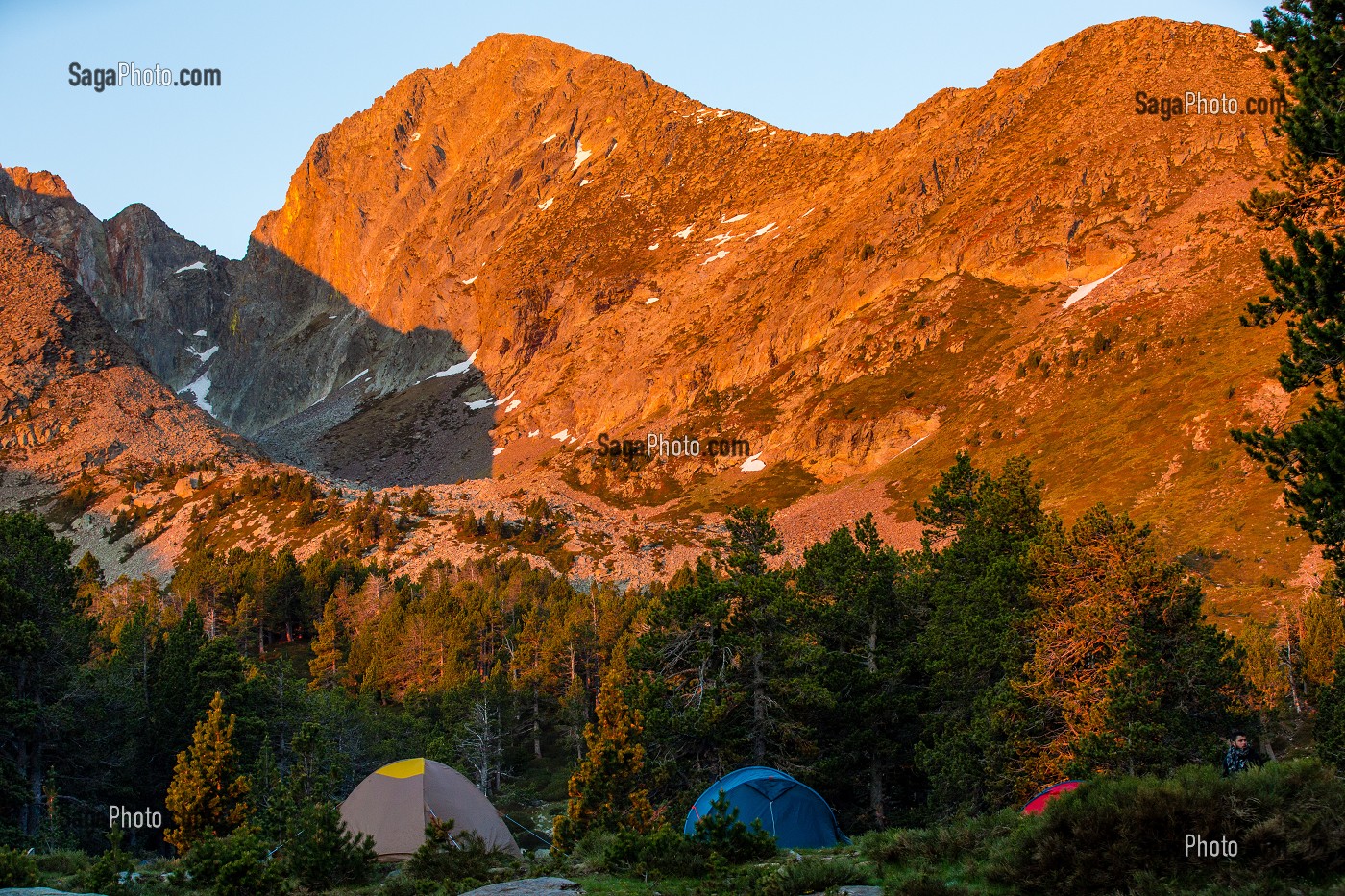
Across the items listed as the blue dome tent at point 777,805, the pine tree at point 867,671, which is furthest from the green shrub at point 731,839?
the pine tree at point 867,671

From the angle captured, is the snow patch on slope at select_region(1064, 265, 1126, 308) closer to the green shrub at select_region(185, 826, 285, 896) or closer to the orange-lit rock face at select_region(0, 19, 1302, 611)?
the orange-lit rock face at select_region(0, 19, 1302, 611)

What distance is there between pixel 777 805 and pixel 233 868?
1397 centimetres

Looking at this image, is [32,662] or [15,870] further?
[32,662]

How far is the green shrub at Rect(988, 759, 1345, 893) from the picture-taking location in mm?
11148

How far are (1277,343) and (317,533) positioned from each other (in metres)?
105

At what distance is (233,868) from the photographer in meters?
15.8

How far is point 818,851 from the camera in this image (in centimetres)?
1841

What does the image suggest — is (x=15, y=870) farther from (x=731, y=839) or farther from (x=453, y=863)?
(x=731, y=839)

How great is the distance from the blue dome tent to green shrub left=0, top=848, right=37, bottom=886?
14.1 meters

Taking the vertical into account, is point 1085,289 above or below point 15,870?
above

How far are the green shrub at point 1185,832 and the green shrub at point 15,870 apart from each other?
15866 mm

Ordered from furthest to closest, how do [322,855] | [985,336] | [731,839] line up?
[985,336]
[322,855]
[731,839]

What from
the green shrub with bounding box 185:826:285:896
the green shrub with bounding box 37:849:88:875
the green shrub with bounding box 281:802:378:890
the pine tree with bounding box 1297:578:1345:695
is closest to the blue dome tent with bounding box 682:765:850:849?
the green shrub with bounding box 281:802:378:890

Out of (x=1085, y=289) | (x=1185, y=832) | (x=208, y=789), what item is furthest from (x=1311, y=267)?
(x=1085, y=289)
